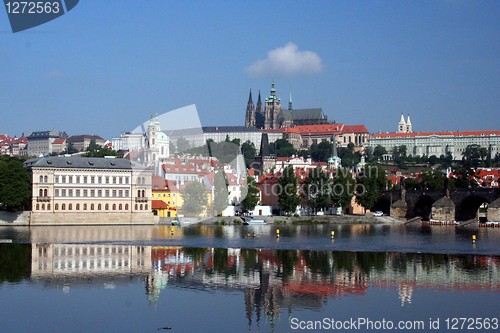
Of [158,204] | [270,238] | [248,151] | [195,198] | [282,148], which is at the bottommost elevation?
[270,238]

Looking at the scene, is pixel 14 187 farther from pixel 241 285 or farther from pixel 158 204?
pixel 241 285

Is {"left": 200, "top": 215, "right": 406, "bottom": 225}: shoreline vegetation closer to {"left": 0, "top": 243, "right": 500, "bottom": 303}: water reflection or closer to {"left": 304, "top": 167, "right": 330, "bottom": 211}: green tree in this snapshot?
{"left": 304, "top": 167, "right": 330, "bottom": 211}: green tree

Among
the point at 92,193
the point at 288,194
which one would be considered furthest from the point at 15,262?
the point at 288,194

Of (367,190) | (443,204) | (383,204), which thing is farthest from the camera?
(383,204)

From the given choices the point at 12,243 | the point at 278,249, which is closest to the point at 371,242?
the point at 278,249

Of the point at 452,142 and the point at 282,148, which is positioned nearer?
the point at 282,148

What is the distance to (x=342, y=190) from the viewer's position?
258 ft

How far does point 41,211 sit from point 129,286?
1408 inches

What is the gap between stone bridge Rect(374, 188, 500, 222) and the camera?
74812 mm

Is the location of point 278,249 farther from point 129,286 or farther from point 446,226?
point 446,226

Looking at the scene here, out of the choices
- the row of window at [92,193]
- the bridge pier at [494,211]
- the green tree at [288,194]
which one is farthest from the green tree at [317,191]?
the row of window at [92,193]

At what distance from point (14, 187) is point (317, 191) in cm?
2731

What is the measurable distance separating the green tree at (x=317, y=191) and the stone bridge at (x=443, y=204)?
284 inches

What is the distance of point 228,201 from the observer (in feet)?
246
